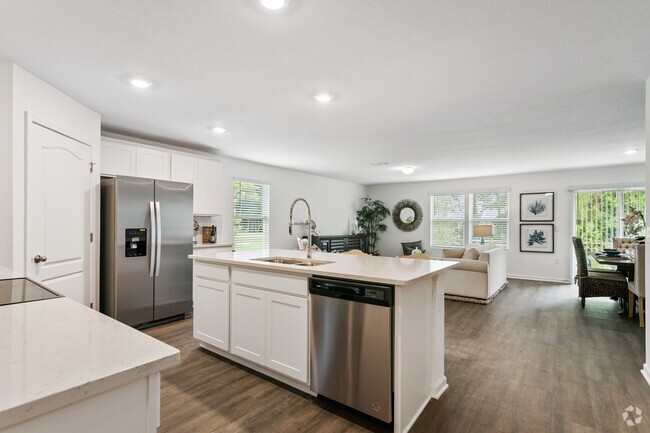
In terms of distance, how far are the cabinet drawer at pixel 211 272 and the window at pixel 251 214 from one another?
255cm

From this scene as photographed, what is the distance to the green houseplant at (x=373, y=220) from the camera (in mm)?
9031

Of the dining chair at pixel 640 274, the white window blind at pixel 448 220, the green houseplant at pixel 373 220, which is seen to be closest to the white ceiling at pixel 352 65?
the dining chair at pixel 640 274

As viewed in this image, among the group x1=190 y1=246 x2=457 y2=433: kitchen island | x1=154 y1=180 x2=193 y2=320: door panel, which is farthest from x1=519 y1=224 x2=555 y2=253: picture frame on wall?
x1=154 y1=180 x2=193 y2=320: door panel

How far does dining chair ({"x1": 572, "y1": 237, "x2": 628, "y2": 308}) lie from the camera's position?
14.3 ft

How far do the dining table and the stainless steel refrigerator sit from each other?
5.50 meters

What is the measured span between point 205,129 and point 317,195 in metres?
3.96

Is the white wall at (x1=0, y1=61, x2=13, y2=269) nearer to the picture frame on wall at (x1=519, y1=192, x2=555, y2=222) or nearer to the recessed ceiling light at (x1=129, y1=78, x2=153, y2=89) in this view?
the recessed ceiling light at (x1=129, y1=78, x2=153, y2=89)

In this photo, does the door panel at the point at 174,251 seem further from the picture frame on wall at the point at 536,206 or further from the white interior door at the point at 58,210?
the picture frame on wall at the point at 536,206

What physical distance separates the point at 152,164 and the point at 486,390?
4.34 meters

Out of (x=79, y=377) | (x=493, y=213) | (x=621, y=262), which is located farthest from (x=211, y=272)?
(x=493, y=213)

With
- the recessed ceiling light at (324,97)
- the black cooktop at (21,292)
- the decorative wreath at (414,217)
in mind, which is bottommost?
the black cooktop at (21,292)

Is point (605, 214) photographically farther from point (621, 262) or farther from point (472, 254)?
point (472, 254)

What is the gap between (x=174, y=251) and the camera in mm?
4129

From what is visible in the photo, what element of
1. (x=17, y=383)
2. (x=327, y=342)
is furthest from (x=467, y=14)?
(x=17, y=383)
